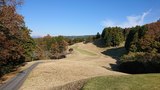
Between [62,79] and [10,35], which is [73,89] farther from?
[62,79]

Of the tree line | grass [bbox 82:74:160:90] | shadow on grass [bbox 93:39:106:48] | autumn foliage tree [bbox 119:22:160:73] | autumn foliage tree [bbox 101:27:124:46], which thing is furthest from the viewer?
shadow on grass [bbox 93:39:106:48]

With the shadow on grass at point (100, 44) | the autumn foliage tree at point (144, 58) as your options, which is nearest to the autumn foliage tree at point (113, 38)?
the shadow on grass at point (100, 44)

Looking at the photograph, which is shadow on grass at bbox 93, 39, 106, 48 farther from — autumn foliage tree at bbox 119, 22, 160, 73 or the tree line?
autumn foliage tree at bbox 119, 22, 160, 73

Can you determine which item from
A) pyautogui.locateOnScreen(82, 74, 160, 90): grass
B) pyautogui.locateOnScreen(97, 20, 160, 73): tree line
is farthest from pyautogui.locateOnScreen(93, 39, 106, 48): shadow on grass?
pyautogui.locateOnScreen(82, 74, 160, 90): grass

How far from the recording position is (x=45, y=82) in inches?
1321

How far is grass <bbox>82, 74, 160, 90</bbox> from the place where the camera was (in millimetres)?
17625

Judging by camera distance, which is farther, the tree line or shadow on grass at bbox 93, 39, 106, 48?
shadow on grass at bbox 93, 39, 106, 48

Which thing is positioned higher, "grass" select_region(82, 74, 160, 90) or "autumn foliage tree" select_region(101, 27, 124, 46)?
"autumn foliage tree" select_region(101, 27, 124, 46)

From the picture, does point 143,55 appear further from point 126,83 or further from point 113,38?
point 113,38

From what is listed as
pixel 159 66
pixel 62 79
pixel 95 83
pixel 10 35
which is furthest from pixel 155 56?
pixel 95 83

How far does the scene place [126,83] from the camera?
1883cm

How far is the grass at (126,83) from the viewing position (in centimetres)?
1762

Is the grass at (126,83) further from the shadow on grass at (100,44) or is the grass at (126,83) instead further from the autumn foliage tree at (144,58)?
the shadow on grass at (100,44)

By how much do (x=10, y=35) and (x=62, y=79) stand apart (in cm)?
977
